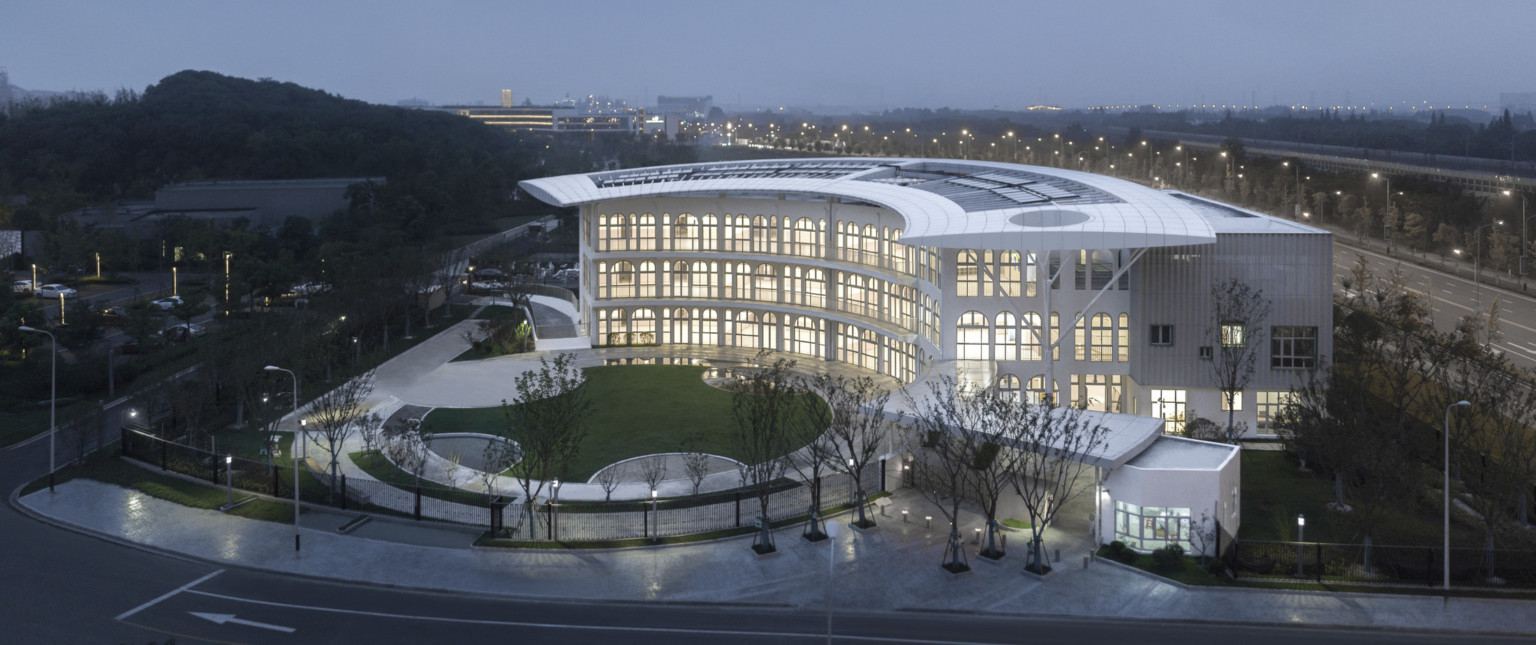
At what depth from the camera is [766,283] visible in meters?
63.3

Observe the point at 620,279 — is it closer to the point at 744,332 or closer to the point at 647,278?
the point at 647,278

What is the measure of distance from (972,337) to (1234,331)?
31.7 feet

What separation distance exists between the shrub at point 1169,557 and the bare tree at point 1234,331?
13.1 m

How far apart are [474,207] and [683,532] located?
97180mm

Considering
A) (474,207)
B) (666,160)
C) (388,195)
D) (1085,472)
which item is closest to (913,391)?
(1085,472)

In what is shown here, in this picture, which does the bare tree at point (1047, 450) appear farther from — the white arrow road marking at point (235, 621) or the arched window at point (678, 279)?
the arched window at point (678, 279)

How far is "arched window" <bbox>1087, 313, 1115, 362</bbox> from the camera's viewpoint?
47469 millimetres

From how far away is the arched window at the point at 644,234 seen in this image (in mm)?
65000

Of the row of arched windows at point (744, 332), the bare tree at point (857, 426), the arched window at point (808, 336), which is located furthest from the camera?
the arched window at point (808, 336)

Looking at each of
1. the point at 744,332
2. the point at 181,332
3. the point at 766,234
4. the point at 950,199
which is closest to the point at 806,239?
the point at 766,234

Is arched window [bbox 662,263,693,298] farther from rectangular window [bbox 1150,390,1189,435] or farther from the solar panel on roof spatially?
rectangular window [bbox 1150,390,1189,435]

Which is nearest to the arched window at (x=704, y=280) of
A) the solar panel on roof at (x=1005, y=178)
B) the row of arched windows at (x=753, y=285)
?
the row of arched windows at (x=753, y=285)

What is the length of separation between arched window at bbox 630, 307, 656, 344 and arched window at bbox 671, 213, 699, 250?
154 inches

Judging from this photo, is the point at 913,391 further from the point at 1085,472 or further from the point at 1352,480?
the point at 1352,480
